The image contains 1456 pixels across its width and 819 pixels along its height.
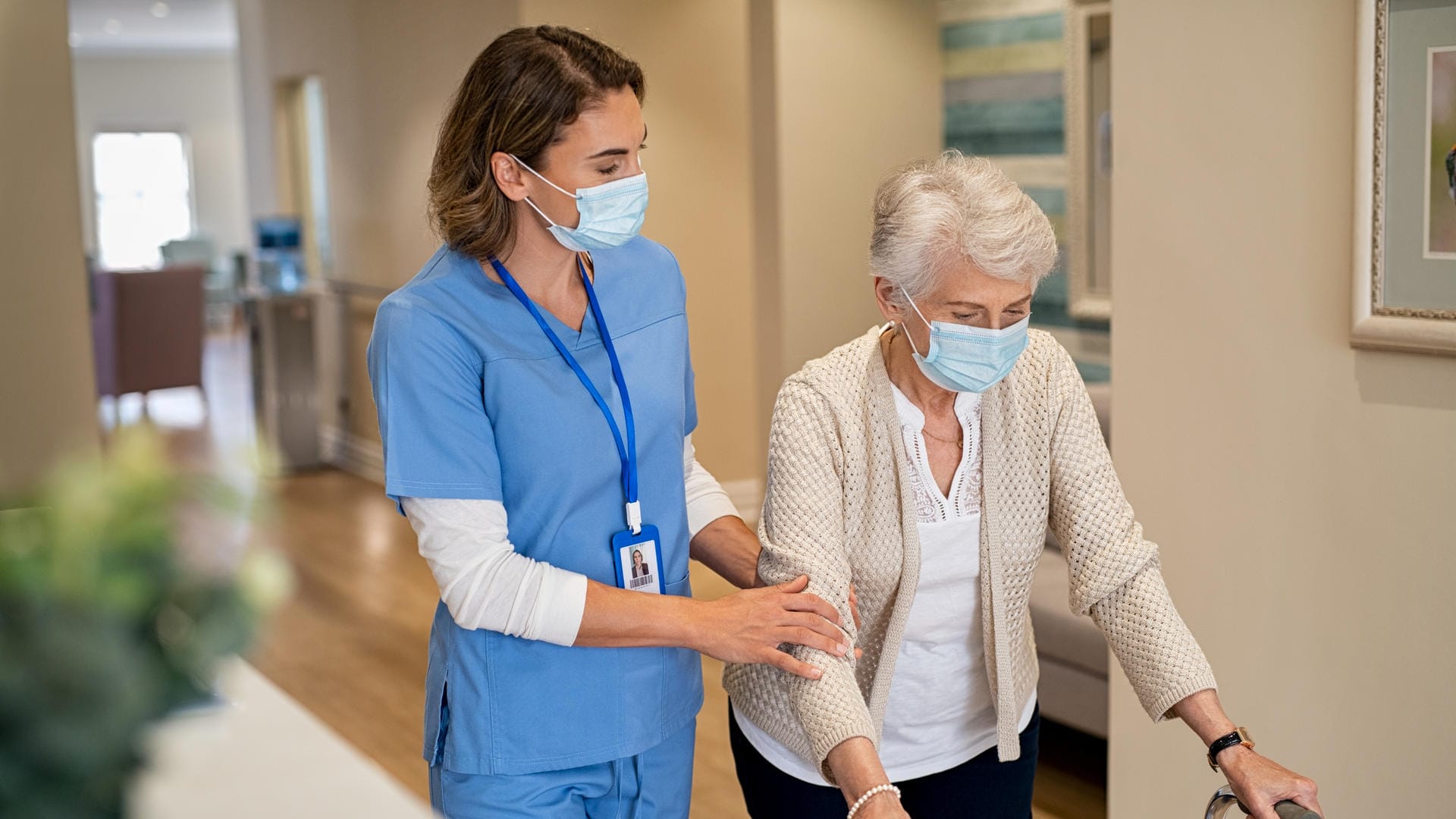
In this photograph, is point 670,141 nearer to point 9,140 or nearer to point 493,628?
point 9,140

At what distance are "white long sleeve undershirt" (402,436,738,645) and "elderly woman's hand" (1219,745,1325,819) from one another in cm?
74

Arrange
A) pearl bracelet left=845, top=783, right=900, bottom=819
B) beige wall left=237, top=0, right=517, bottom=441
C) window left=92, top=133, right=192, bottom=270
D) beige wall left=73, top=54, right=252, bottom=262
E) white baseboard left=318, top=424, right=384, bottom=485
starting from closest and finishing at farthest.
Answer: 1. pearl bracelet left=845, top=783, right=900, bottom=819
2. beige wall left=237, top=0, right=517, bottom=441
3. white baseboard left=318, top=424, right=384, bottom=485
4. beige wall left=73, top=54, right=252, bottom=262
5. window left=92, top=133, right=192, bottom=270

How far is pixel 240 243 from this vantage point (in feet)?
58.6

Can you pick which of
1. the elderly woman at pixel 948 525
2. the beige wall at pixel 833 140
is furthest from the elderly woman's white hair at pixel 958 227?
the beige wall at pixel 833 140

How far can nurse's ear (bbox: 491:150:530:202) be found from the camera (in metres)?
1.57

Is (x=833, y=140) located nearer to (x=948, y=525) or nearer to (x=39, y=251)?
(x=39, y=251)

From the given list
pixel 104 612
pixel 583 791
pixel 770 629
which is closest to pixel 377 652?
pixel 583 791

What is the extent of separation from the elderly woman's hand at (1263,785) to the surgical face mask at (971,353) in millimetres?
500

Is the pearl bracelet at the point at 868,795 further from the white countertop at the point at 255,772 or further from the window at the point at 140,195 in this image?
the window at the point at 140,195

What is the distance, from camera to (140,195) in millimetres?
17188

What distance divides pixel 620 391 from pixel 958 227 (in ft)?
1.42

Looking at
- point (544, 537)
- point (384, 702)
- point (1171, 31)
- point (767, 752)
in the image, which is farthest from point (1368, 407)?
point (384, 702)

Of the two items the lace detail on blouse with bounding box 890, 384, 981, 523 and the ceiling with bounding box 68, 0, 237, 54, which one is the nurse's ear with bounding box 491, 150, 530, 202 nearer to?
the lace detail on blouse with bounding box 890, 384, 981, 523

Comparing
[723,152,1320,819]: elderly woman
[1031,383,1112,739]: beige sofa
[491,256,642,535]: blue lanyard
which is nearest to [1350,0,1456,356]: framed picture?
[723,152,1320,819]: elderly woman
